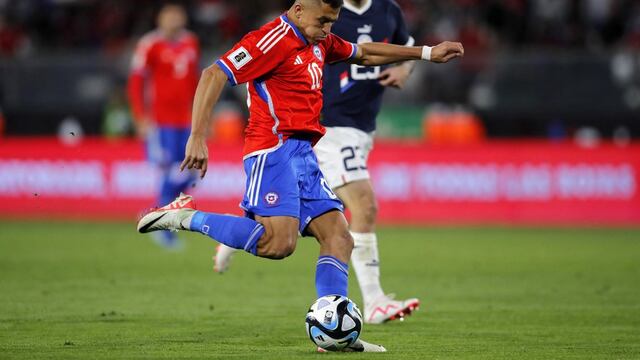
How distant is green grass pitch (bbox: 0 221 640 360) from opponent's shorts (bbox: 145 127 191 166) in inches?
45.4

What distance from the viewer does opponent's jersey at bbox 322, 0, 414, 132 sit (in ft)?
29.4

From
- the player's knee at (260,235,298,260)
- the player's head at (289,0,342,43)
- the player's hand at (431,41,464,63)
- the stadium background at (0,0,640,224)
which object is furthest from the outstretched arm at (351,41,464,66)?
the stadium background at (0,0,640,224)

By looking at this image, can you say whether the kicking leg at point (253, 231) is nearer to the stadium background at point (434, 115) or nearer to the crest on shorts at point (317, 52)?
the crest on shorts at point (317, 52)

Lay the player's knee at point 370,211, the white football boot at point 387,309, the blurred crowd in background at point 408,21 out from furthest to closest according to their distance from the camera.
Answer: the blurred crowd in background at point 408,21 < the player's knee at point 370,211 < the white football boot at point 387,309

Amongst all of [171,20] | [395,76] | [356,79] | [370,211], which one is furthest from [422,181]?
[370,211]

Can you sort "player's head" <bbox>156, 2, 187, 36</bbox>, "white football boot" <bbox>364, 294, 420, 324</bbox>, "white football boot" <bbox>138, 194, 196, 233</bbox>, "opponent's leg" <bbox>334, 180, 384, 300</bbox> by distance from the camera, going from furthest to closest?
1. "player's head" <bbox>156, 2, 187, 36</bbox>
2. "opponent's leg" <bbox>334, 180, 384, 300</bbox>
3. "white football boot" <bbox>364, 294, 420, 324</bbox>
4. "white football boot" <bbox>138, 194, 196, 233</bbox>

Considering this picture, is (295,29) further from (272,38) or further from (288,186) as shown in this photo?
(288,186)

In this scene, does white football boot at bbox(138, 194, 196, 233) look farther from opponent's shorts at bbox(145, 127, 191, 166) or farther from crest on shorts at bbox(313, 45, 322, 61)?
opponent's shorts at bbox(145, 127, 191, 166)

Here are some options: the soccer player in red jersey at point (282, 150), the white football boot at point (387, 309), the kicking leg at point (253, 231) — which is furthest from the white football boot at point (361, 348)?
the white football boot at point (387, 309)

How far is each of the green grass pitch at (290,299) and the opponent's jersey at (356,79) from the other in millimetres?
1511

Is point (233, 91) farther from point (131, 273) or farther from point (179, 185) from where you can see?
point (131, 273)

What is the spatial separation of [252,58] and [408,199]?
461 inches

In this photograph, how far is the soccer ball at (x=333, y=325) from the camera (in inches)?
257

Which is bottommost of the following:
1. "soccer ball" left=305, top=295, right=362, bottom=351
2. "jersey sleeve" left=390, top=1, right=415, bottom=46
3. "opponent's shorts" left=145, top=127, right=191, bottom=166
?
"soccer ball" left=305, top=295, right=362, bottom=351
